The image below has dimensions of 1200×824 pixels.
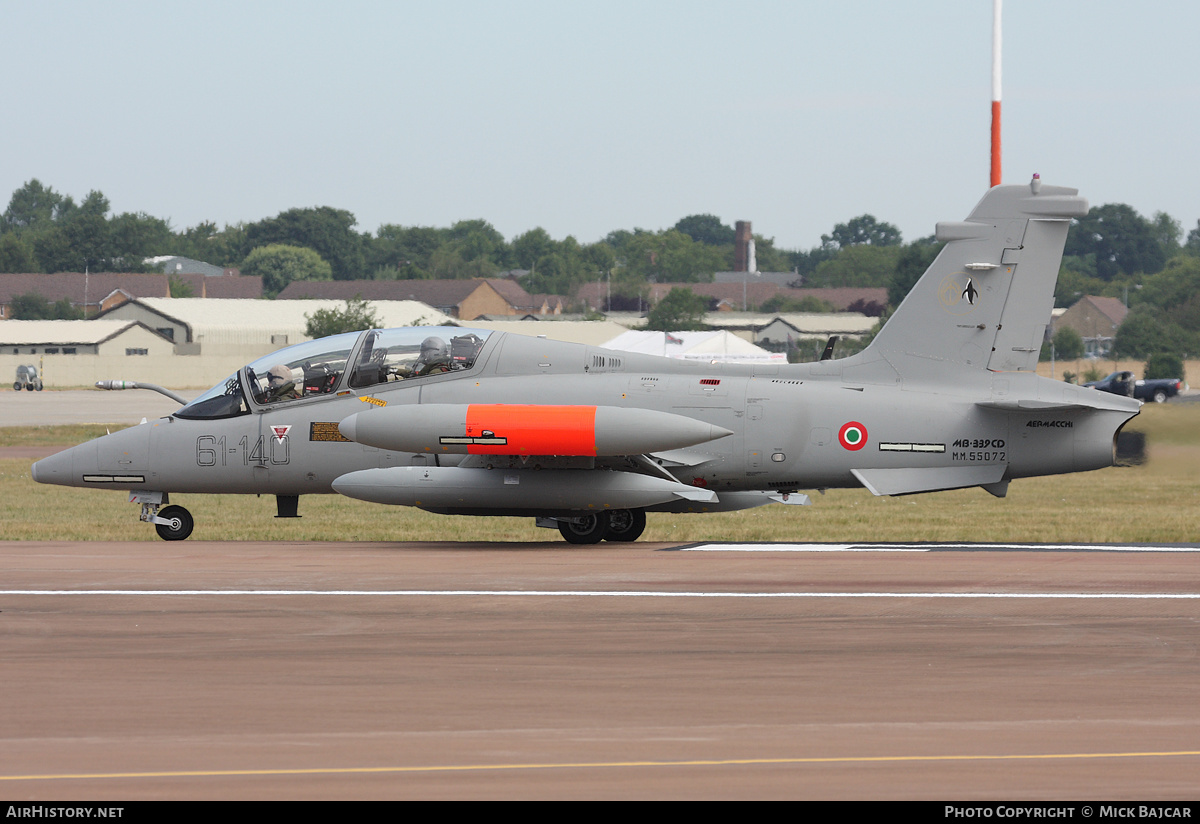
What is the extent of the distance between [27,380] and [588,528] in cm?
7518

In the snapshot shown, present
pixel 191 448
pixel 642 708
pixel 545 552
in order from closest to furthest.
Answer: pixel 642 708 → pixel 545 552 → pixel 191 448

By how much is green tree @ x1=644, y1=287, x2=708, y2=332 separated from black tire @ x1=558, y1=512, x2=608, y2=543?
293 ft

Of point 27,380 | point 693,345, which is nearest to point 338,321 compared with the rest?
point 27,380

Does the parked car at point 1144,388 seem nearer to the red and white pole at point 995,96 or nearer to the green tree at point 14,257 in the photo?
the red and white pole at point 995,96

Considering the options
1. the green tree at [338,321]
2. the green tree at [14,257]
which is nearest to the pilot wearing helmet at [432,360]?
the green tree at [338,321]

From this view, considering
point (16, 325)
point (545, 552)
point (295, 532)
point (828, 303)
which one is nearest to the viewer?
point (545, 552)

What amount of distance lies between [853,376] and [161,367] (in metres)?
81.8

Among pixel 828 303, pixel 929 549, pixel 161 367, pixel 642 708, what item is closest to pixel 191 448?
pixel 929 549

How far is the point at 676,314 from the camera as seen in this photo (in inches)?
4257

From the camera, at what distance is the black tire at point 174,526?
59.9 feet

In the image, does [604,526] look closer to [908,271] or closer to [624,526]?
[624,526]

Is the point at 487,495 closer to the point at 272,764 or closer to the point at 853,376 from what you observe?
the point at 853,376

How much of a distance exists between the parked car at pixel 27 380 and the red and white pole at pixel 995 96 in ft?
240

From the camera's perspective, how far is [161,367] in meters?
92.4
